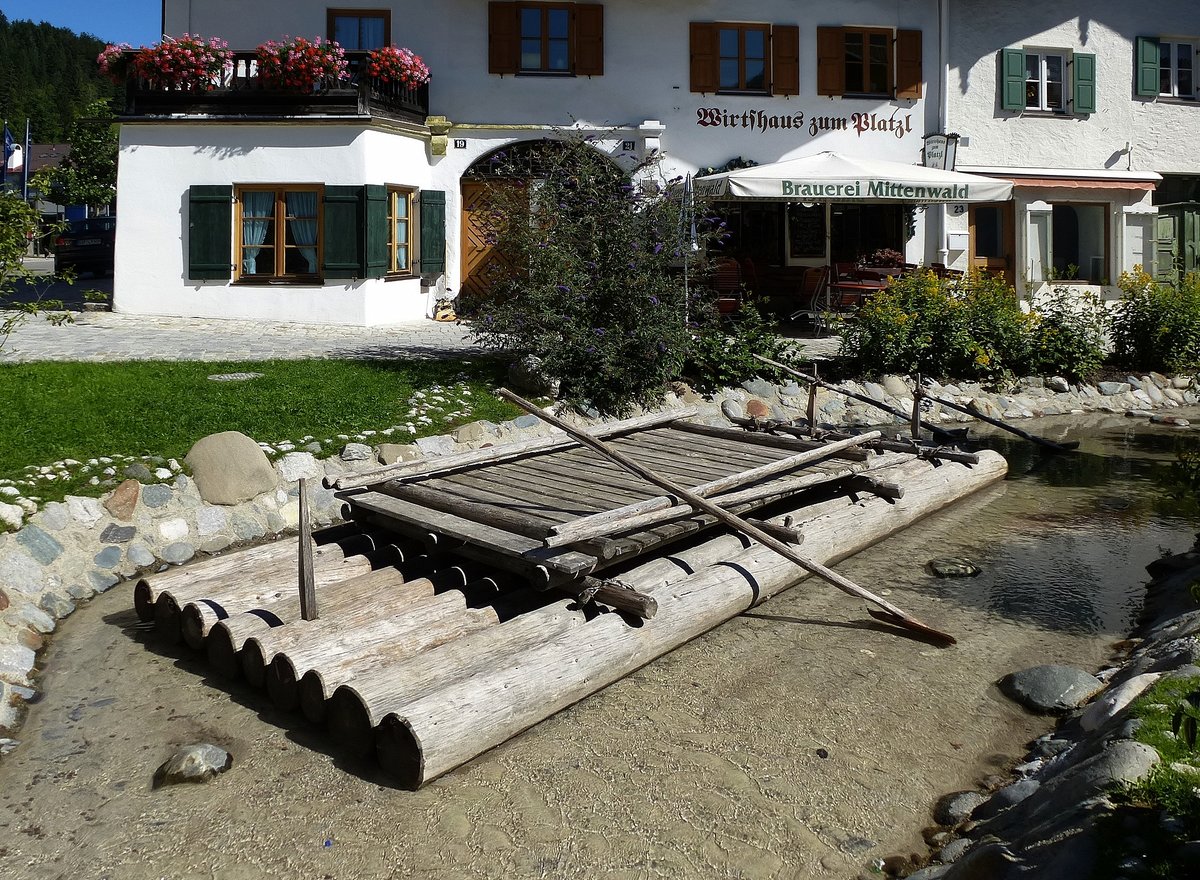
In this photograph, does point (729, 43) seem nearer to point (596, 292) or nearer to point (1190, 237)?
point (1190, 237)

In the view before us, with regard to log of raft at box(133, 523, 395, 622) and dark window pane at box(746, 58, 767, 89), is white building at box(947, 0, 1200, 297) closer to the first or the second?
dark window pane at box(746, 58, 767, 89)

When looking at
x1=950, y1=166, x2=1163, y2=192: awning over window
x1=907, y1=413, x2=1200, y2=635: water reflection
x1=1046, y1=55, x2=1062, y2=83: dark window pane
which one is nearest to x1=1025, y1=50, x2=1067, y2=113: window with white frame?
x1=1046, y1=55, x2=1062, y2=83: dark window pane

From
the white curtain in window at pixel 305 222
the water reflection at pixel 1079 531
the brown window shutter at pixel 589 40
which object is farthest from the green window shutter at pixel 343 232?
the water reflection at pixel 1079 531

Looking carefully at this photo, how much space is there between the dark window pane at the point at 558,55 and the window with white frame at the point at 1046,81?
883 centimetres

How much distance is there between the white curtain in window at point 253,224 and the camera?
1764cm

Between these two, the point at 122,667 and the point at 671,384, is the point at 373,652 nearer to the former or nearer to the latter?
the point at 122,667

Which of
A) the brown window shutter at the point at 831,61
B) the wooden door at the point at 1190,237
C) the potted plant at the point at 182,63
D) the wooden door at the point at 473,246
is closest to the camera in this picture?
the potted plant at the point at 182,63

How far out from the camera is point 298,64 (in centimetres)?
1714

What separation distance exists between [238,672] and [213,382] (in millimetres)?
5295

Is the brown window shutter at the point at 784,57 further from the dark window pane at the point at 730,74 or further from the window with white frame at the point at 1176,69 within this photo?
the window with white frame at the point at 1176,69

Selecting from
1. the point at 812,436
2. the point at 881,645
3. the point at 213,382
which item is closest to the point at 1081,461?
the point at 812,436

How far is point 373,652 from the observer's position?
5.75 m

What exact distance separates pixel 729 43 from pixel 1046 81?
6335mm

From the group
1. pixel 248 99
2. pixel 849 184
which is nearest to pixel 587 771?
pixel 849 184
